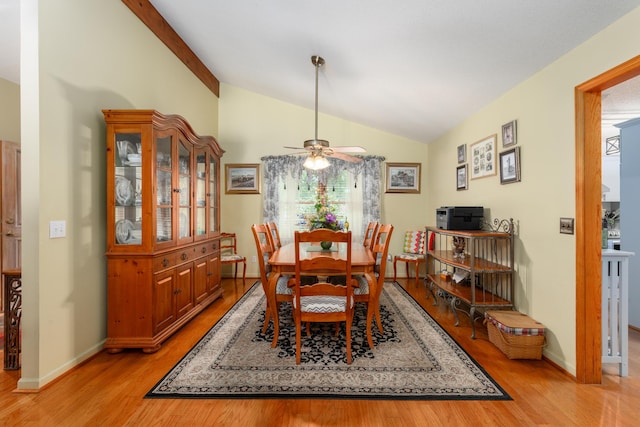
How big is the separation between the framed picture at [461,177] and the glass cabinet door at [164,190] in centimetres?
335

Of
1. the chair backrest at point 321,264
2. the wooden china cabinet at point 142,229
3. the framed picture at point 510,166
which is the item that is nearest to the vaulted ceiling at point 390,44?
the framed picture at point 510,166

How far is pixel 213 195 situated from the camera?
12.3 ft

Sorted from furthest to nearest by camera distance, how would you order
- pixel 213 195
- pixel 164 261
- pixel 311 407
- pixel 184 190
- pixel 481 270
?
pixel 213 195
pixel 184 190
pixel 481 270
pixel 164 261
pixel 311 407

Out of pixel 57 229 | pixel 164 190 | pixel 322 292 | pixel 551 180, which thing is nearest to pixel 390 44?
pixel 551 180

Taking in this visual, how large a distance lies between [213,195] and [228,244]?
1.39 metres

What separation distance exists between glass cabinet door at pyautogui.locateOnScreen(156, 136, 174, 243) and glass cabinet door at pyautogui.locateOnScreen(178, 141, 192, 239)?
155 mm

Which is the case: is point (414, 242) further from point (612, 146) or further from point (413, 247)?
point (612, 146)

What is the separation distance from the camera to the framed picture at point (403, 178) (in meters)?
4.87

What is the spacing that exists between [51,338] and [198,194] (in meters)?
1.81

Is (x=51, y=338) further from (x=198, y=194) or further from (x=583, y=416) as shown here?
(x=583, y=416)

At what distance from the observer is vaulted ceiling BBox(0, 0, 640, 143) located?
1.84m

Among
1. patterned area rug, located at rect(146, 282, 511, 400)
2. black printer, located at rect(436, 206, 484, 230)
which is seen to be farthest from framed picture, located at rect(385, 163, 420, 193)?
patterned area rug, located at rect(146, 282, 511, 400)

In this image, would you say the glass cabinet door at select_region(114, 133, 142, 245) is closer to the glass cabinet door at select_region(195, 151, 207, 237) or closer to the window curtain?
the glass cabinet door at select_region(195, 151, 207, 237)

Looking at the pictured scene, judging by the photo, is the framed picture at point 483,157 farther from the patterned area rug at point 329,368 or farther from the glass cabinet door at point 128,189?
the glass cabinet door at point 128,189
